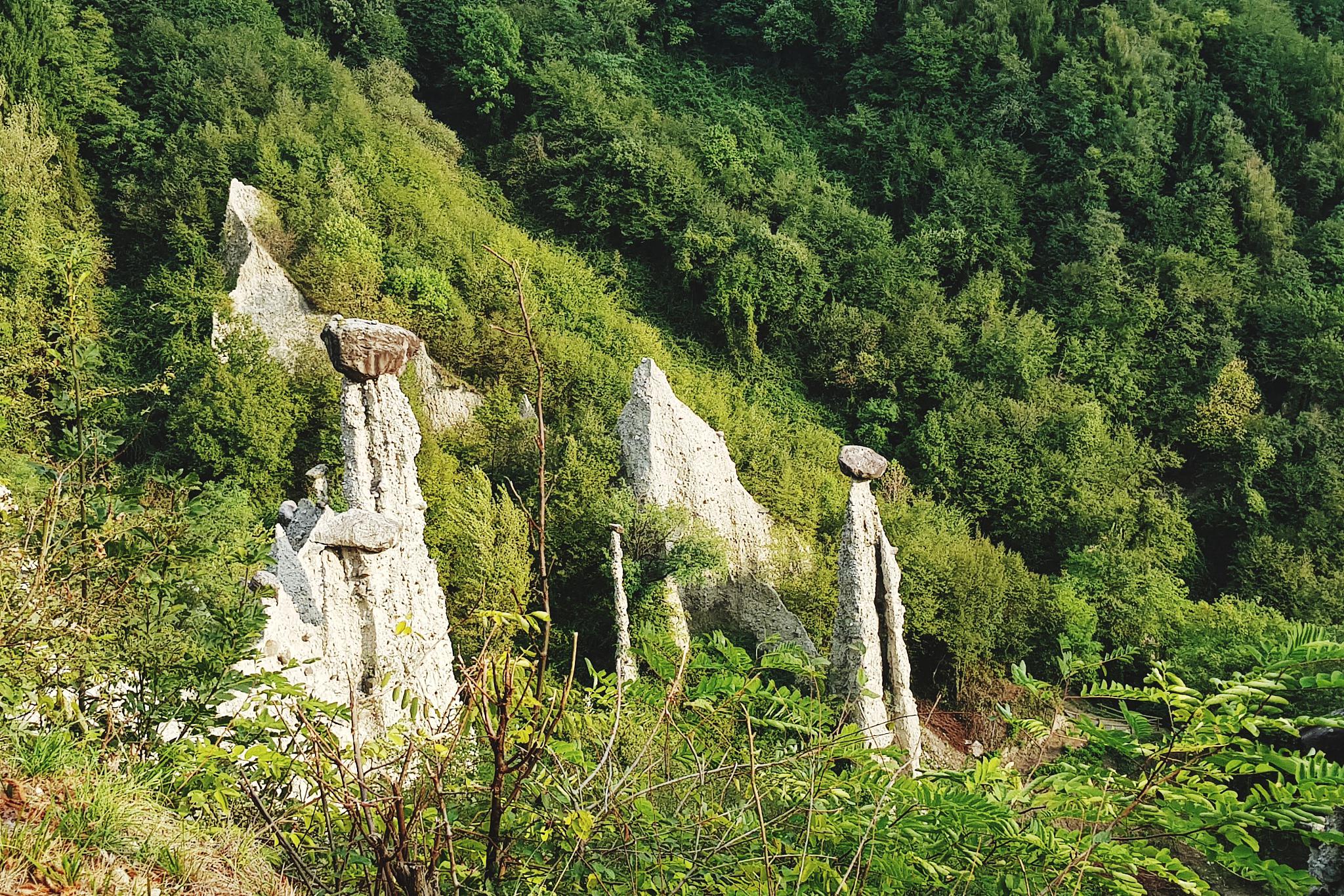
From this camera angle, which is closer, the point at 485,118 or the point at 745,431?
the point at 745,431

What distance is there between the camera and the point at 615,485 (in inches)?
585

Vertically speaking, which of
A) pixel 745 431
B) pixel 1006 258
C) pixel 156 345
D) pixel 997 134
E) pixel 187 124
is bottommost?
pixel 156 345

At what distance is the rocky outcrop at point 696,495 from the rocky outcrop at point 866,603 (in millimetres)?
2912

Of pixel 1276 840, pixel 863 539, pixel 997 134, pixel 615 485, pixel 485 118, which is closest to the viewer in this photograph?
pixel 863 539

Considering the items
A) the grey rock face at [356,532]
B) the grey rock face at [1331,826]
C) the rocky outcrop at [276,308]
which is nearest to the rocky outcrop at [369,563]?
the grey rock face at [356,532]

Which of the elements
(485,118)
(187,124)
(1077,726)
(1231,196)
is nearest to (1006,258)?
(1231,196)

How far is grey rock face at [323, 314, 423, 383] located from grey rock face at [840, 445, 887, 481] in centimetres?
524

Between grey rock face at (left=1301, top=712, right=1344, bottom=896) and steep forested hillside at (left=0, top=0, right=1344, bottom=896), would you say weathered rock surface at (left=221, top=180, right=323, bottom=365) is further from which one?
grey rock face at (left=1301, top=712, right=1344, bottom=896)

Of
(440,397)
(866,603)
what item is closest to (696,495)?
(866,603)

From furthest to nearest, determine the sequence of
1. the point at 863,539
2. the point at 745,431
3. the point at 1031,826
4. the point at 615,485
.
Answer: the point at 745,431
the point at 615,485
the point at 863,539
the point at 1031,826

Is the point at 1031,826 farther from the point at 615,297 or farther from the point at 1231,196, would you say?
the point at 1231,196

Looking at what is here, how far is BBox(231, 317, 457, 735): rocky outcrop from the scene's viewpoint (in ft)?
29.0

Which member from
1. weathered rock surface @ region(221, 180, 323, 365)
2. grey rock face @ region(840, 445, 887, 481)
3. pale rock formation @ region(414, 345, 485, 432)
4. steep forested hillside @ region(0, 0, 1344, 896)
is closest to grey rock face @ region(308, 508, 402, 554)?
steep forested hillside @ region(0, 0, 1344, 896)

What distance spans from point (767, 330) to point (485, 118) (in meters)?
9.27
